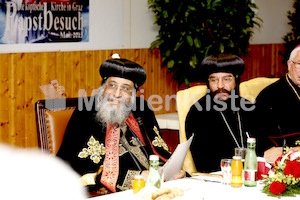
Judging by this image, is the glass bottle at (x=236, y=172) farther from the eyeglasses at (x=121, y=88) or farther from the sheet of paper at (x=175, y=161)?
the eyeglasses at (x=121, y=88)

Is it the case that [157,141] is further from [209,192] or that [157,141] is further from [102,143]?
[209,192]

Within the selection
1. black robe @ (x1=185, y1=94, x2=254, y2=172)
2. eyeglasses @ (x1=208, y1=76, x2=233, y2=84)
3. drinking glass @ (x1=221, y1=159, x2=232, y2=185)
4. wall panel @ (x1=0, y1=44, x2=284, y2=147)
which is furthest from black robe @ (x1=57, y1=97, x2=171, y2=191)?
wall panel @ (x1=0, y1=44, x2=284, y2=147)

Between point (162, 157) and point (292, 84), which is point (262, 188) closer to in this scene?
point (162, 157)

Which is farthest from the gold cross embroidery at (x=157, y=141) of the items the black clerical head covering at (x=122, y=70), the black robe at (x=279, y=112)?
the black robe at (x=279, y=112)

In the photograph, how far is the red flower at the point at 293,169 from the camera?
254cm

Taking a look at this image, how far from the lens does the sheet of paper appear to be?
112 inches

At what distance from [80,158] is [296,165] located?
54.8 inches

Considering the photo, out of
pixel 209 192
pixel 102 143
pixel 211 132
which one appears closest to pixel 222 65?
pixel 211 132

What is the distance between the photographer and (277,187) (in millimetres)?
2525

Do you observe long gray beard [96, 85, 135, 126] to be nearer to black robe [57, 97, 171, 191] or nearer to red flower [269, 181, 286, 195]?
black robe [57, 97, 171, 191]

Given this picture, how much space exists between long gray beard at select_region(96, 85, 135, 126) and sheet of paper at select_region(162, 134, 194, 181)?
0.68 m

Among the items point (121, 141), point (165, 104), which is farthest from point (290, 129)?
point (165, 104)

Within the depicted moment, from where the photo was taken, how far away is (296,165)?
2.54m

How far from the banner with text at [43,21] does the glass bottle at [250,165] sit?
2.84 meters
